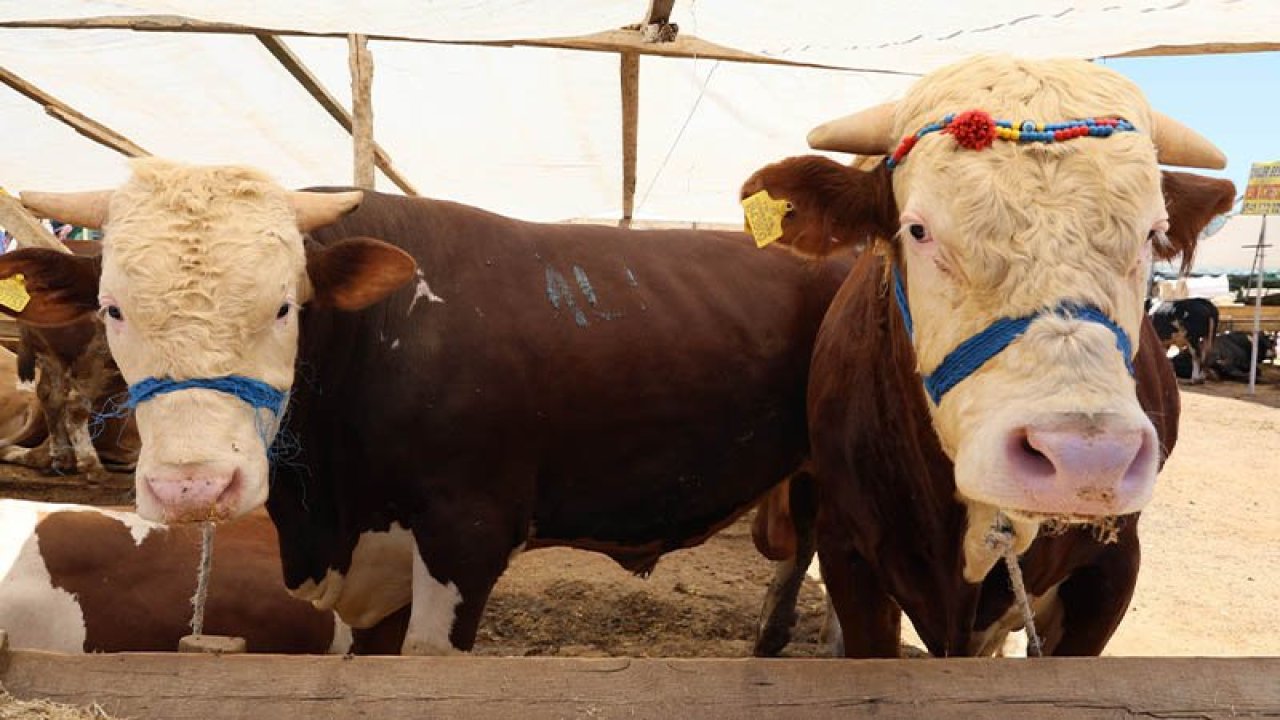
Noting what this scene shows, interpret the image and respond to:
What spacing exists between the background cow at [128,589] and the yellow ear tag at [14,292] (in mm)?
1054

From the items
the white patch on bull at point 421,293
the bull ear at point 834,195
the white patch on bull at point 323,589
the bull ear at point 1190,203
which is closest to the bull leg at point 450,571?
the white patch on bull at point 323,589

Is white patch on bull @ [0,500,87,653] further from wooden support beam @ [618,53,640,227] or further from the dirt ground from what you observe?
wooden support beam @ [618,53,640,227]

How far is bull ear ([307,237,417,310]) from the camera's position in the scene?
2.27m

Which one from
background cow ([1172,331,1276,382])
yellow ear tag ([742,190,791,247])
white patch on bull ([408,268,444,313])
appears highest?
yellow ear tag ([742,190,791,247])

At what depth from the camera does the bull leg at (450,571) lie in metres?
2.51

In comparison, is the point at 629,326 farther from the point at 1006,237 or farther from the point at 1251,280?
the point at 1251,280

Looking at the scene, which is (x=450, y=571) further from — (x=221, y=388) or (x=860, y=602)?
(x=860, y=602)

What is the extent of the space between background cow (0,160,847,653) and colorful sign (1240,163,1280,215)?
40.5 feet

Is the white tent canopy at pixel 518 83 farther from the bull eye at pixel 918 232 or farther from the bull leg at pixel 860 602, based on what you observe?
the bull eye at pixel 918 232

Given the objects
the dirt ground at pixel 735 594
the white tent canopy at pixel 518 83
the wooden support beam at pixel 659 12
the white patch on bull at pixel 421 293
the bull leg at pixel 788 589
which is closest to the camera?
the white patch on bull at pixel 421 293

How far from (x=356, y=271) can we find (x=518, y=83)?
18.9 ft

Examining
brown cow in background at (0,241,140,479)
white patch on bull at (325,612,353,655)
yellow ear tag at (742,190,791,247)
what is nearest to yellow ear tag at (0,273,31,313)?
white patch on bull at (325,612,353,655)

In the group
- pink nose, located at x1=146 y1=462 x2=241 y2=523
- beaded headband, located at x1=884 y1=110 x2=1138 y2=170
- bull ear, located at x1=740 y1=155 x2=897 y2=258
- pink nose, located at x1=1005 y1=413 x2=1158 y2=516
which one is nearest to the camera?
pink nose, located at x1=1005 y1=413 x2=1158 y2=516

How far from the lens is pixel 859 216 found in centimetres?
213
